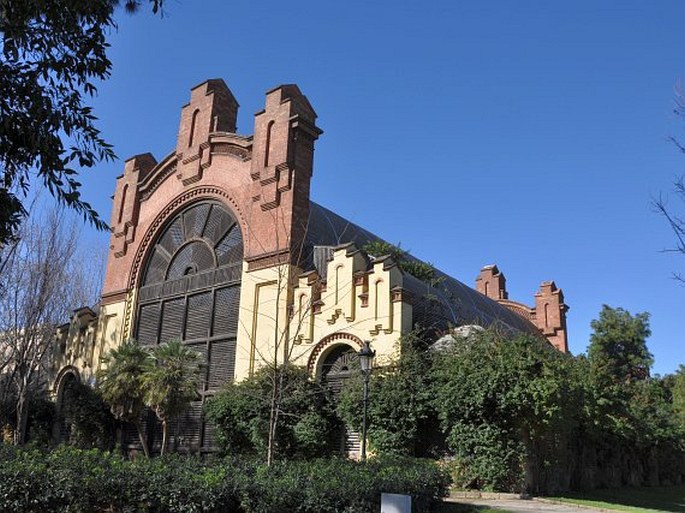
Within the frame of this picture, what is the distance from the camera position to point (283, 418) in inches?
782

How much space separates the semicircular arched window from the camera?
961 inches

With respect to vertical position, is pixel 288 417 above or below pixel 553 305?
below

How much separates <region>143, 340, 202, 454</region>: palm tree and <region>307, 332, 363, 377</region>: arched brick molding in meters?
4.26

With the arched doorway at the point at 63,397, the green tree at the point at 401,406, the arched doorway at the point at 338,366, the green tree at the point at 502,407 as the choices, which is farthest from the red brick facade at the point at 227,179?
the green tree at the point at 502,407

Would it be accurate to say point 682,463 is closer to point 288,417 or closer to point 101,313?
A: point 288,417

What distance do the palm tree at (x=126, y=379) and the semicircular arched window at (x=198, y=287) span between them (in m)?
2.84

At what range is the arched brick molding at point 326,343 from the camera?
1969 centimetres

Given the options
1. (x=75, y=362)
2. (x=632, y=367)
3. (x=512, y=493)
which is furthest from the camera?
(x=632, y=367)

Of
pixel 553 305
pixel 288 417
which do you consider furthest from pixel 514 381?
pixel 553 305

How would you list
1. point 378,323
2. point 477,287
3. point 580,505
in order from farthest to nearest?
1. point 477,287
2. point 378,323
3. point 580,505

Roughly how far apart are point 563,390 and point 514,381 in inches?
55.7

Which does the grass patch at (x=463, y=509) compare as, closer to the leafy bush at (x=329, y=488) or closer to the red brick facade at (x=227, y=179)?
the leafy bush at (x=329, y=488)

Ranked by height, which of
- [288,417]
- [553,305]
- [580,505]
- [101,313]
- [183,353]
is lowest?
[580,505]

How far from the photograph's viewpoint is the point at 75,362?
29.9 meters
